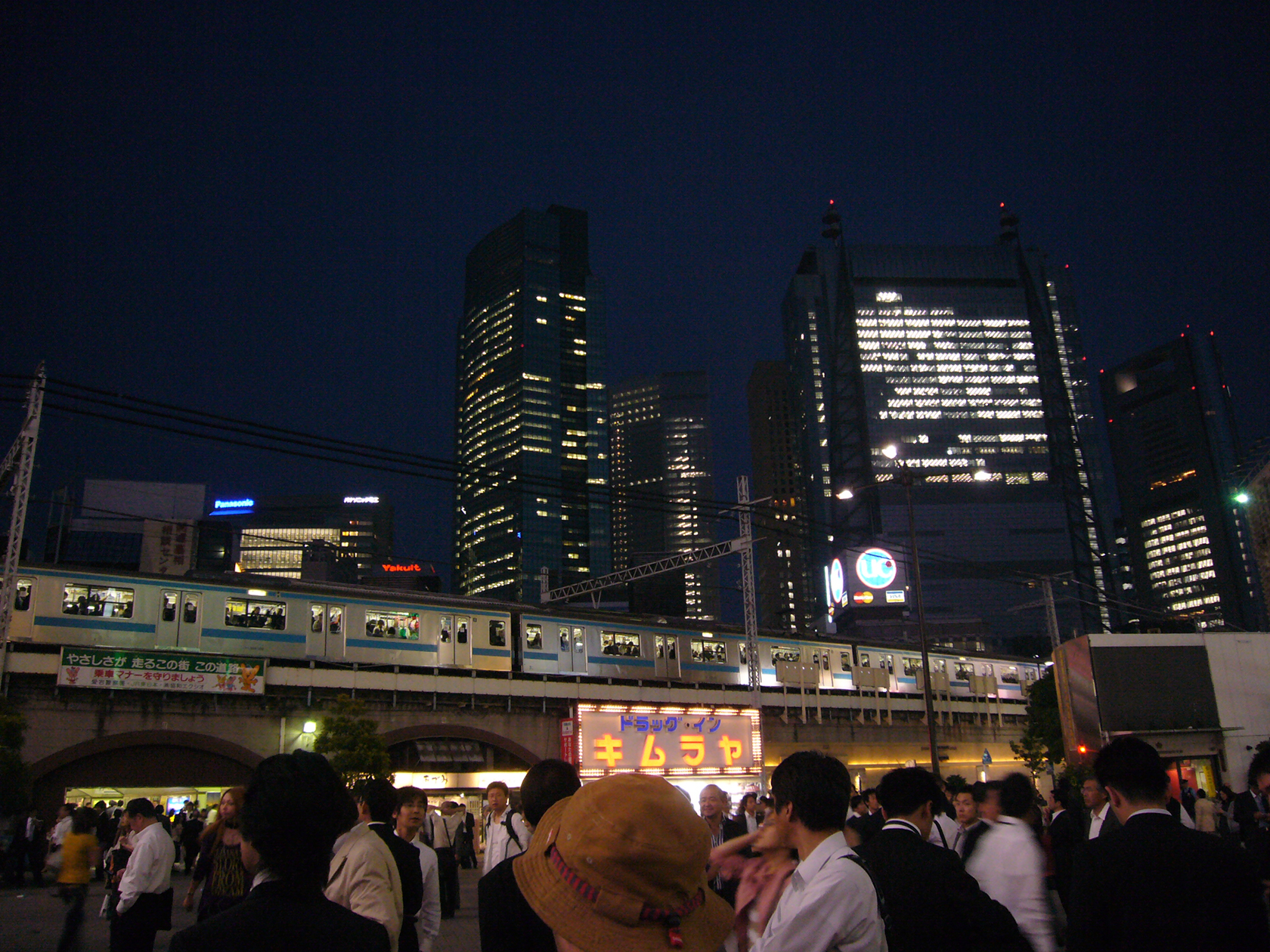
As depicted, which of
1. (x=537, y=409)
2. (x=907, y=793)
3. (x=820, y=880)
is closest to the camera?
(x=820, y=880)

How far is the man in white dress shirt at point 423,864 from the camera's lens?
5.71 metres

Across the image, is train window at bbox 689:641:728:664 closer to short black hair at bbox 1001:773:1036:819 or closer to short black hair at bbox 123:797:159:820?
short black hair at bbox 123:797:159:820

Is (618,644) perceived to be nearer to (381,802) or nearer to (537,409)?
(381,802)

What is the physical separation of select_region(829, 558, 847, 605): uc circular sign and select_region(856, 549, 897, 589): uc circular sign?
43.5 inches

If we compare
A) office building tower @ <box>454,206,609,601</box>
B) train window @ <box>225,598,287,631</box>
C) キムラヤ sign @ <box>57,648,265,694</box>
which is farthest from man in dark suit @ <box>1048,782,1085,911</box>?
office building tower @ <box>454,206,609,601</box>

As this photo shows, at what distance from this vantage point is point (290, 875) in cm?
227

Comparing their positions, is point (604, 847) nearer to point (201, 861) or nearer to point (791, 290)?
point (201, 861)

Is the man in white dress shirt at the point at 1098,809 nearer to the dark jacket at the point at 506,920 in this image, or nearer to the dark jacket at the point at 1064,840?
the dark jacket at the point at 1064,840

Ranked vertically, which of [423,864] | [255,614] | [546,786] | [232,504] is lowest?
[423,864]

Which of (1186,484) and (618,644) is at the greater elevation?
(1186,484)

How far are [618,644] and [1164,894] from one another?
32.6 m

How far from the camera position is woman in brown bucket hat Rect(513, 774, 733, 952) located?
177 cm

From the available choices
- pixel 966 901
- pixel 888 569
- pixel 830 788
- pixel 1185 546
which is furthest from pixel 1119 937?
pixel 1185 546

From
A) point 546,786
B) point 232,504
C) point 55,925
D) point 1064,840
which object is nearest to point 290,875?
point 546,786
